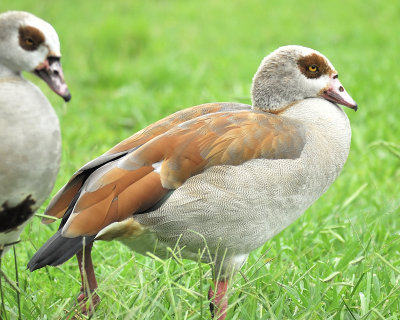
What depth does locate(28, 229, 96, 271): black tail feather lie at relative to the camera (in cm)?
264

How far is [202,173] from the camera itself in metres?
2.95

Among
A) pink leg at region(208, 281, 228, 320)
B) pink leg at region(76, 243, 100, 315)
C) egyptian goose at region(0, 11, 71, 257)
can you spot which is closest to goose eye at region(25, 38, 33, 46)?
egyptian goose at region(0, 11, 71, 257)

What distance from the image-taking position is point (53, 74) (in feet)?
7.51

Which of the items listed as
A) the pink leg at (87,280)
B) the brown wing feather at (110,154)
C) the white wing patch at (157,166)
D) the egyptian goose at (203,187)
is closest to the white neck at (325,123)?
the egyptian goose at (203,187)

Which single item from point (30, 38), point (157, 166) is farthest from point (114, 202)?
point (30, 38)

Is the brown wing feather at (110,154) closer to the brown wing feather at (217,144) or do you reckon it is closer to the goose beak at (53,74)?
the brown wing feather at (217,144)

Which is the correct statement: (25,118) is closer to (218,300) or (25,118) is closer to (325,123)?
(218,300)

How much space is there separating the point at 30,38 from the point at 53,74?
13 centimetres

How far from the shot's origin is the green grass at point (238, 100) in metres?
2.89

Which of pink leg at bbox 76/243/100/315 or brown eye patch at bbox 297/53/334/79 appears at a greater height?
brown eye patch at bbox 297/53/334/79

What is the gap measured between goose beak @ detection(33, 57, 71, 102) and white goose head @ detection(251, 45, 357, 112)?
130 centimetres

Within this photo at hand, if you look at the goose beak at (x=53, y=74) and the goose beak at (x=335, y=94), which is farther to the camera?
the goose beak at (x=335, y=94)

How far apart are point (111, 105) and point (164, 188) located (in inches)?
150

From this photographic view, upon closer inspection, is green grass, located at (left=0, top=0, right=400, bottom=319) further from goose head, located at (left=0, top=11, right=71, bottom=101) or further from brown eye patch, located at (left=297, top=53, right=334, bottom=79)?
goose head, located at (left=0, top=11, right=71, bottom=101)
